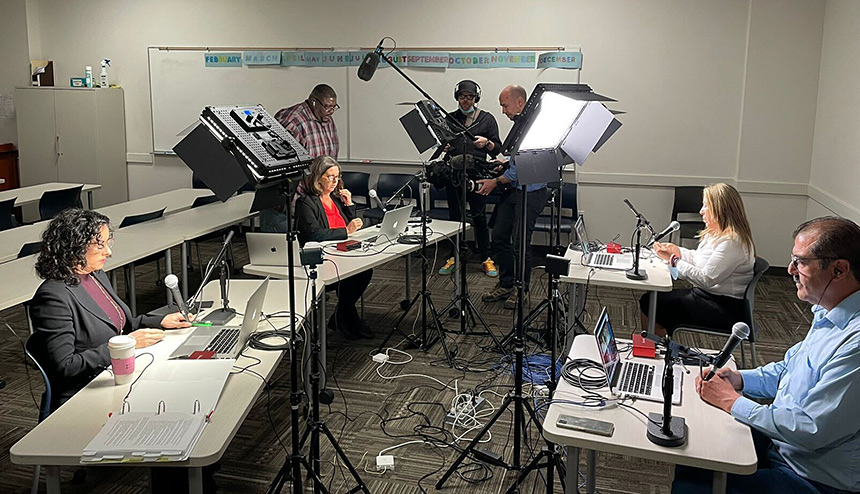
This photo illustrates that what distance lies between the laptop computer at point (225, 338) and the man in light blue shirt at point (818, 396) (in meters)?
1.55

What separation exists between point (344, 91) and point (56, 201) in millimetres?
2793

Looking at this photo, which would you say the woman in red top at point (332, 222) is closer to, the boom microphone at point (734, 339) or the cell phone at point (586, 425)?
the cell phone at point (586, 425)

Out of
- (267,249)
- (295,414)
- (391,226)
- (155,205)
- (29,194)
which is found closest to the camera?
(295,414)

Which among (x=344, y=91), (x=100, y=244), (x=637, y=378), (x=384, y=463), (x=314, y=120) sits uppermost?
(x=344, y=91)

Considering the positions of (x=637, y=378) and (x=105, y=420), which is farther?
(x=637, y=378)

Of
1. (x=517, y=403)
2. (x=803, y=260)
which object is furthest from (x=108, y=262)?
(x=803, y=260)

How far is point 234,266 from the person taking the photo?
21.9ft

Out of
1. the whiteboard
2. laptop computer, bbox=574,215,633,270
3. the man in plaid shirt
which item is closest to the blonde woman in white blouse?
laptop computer, bbox=574,215,633,270

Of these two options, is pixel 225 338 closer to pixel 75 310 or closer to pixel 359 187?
pixel 75 310

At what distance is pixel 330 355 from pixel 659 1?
4.27 meters

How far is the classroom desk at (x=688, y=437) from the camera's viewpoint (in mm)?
2041

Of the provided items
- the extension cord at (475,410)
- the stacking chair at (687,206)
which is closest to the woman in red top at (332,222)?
the extension cord at (475,410)

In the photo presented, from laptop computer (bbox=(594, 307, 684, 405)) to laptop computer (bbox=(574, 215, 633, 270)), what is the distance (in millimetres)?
1509

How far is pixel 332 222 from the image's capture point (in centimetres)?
485
